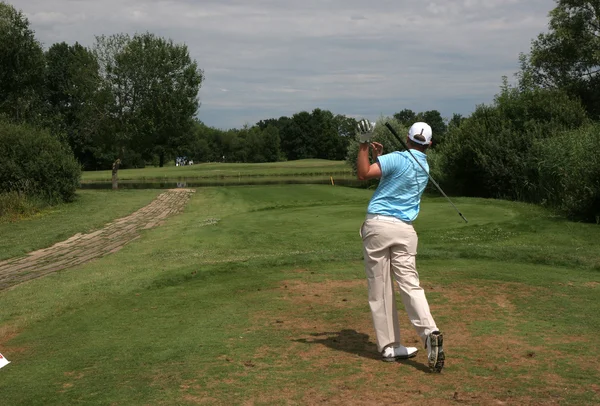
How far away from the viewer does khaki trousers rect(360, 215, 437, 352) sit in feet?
21.2

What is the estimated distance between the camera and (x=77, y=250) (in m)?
17.4

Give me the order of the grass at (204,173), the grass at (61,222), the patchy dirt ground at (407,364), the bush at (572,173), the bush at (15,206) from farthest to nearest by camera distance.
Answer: the grass at (204,173) < the bush at (15,206) < the bush at (572,173) < the grass at (61,222) < the patchy dirt ground at (407,364)

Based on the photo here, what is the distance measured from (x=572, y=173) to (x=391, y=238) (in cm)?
1662

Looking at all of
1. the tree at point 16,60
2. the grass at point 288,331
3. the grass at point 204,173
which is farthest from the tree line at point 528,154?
the grass at point 204,173

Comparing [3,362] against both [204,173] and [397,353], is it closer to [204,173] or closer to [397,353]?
[397,353]

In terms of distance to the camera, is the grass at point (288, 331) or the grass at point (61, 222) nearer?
the grass at point (288, 331)

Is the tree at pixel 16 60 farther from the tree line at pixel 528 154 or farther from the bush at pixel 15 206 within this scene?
the tree line at pixel 528 154

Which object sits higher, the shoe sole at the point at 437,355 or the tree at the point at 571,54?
the tree at the point at 571,54

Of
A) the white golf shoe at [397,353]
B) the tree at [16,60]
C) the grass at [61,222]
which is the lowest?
the grass at [61,222]

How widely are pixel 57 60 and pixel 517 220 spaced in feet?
248

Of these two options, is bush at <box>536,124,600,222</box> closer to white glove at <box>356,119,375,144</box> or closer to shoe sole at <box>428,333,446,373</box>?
white glove at <box>356,119,375,144</box>

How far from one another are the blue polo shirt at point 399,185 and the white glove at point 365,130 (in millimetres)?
246

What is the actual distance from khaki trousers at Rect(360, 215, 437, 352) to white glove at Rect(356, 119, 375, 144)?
2.46ft

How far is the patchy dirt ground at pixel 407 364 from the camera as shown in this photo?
5367 mm
